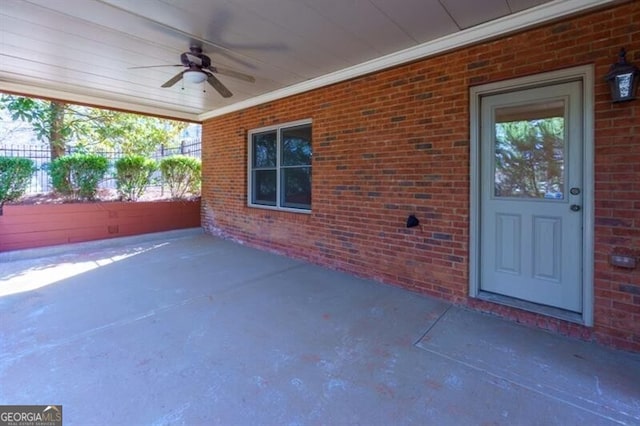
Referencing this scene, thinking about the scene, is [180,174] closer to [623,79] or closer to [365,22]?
[365,22]

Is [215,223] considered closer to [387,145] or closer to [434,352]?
[387,145]

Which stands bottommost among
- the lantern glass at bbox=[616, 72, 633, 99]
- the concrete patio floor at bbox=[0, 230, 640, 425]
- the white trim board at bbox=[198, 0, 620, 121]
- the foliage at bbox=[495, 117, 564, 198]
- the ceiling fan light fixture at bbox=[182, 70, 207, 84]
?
the concrete patio floor at bbox=[0, 230, 640, 425]

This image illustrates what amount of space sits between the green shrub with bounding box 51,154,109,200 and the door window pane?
655cm

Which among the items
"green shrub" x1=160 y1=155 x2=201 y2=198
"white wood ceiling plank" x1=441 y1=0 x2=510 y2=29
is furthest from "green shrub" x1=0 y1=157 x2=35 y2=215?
"white wood ceiling plank" x1=441 y1=0 x2=510 y2=29

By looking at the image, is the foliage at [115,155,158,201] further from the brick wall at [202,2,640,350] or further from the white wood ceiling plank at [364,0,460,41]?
the white wood ceiling plank at [364,0,460,41]

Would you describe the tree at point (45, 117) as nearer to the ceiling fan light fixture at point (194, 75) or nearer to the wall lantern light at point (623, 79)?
the ceiling fan light fixture at point (194, 75)

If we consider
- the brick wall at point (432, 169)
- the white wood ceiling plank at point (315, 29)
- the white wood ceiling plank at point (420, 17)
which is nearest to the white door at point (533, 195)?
the brick wall at point (432, 169)

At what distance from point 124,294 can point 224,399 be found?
222 cm

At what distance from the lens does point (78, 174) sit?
5.75 metres

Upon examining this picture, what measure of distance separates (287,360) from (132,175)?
5804 millimetres

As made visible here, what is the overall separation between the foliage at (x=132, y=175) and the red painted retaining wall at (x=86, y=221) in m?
0.46

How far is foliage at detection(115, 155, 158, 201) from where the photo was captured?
6258mm

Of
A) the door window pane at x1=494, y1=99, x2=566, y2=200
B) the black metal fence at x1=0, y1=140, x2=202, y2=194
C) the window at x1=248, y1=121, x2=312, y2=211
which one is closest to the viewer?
the door window pane at x1=494, y1=99, x2=566, y2=200

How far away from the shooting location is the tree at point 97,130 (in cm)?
709
